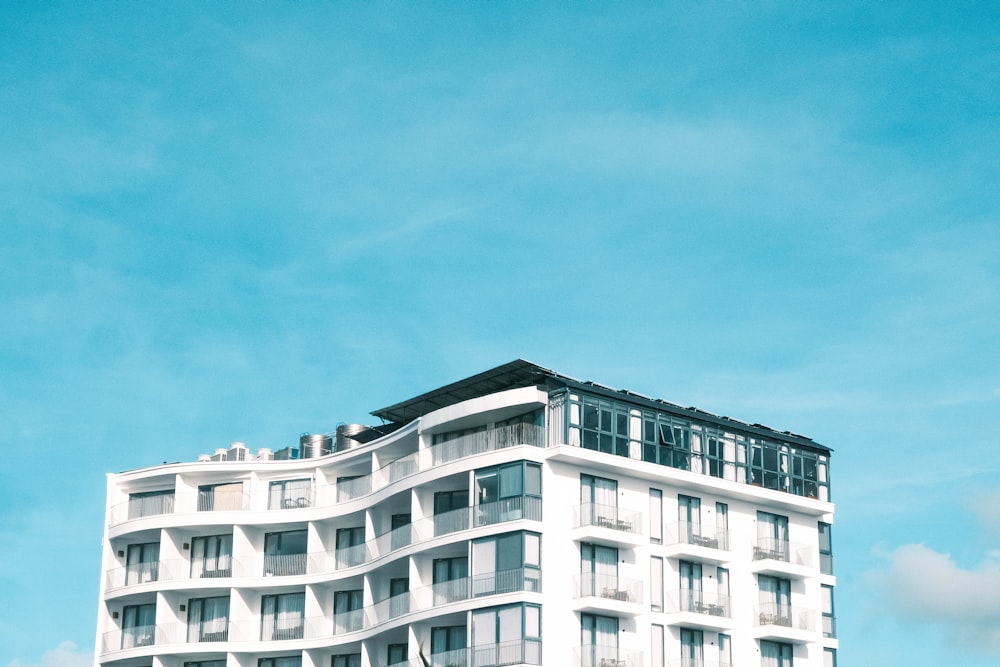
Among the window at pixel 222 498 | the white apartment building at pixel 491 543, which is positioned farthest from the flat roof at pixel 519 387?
the window at pixel 222 498

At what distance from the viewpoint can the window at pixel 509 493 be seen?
233ft

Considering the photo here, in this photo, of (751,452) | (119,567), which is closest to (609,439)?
(751,452)

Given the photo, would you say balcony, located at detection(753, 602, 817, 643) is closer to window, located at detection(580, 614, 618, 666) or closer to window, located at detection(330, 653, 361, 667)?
window, located at detection(580, 614, 618, 666)

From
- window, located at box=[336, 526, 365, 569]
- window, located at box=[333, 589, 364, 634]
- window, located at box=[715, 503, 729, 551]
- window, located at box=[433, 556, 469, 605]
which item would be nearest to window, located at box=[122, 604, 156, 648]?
window, located at box=[333, 589, 364, 634]

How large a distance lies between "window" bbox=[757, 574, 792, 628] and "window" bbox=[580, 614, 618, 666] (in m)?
9.73

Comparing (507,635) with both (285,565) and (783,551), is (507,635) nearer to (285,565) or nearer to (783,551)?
(783,551)

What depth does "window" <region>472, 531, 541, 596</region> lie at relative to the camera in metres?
69.8

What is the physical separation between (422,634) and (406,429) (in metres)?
11.3

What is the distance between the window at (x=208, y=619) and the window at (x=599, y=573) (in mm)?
22817

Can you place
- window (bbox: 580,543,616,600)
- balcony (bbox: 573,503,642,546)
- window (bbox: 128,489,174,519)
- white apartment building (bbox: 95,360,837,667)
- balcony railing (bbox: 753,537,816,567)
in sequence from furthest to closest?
window (bbox: 128,489,174,519)
balcony railing (bbox: 753,537,816,567)
balcony (bbox: 573,503,642,546)
window (bbox: 580,543,616,600)
white apartment building (bbox: 95,360,837,667)

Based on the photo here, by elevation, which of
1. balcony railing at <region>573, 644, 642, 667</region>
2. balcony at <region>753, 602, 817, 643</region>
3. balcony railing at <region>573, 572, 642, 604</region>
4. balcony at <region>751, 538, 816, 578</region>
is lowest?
balcony railing at <region>573, 644, 642, 667</region>

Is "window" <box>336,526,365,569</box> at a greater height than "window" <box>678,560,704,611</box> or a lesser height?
greater

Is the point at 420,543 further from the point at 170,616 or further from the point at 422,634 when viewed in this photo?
the point at 170,616

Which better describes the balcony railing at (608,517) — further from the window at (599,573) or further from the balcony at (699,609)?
the balcony at (699,609)
